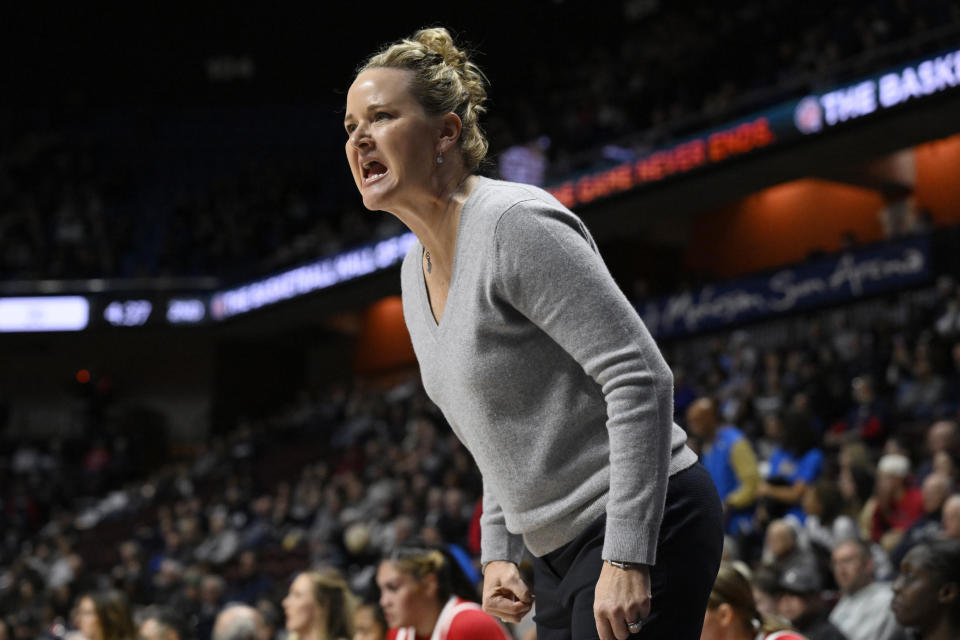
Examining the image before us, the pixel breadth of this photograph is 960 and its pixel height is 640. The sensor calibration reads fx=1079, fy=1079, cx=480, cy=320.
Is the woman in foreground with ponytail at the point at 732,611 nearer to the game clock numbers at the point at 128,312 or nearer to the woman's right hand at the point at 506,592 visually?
the woman's right hand at the point at 506,592

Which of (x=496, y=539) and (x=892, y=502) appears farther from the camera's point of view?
(x=892, y=502)

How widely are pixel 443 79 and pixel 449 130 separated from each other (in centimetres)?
8

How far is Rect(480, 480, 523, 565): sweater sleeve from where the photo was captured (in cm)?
174

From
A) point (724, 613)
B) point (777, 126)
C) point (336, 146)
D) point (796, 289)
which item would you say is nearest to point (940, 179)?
point (777, 126)

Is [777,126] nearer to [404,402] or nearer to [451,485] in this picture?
[451,485]

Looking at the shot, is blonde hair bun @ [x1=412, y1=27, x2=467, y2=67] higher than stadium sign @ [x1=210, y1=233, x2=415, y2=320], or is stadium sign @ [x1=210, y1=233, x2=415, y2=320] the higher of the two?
stadium sign @ [x1=210, y1=233, x2=415, y2=320]

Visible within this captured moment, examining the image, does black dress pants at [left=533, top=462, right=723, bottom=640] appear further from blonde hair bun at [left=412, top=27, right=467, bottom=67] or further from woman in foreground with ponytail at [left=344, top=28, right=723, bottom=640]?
blonde hair bun at [left=412, top=27, right=467, bottom=67]

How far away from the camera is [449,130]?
64.6 inches

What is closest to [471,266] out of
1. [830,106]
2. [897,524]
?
[897,524]

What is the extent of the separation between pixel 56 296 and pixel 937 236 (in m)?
13.1

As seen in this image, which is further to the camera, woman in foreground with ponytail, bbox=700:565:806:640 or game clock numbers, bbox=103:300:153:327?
game clock numbers, bbox=103:300:153:327

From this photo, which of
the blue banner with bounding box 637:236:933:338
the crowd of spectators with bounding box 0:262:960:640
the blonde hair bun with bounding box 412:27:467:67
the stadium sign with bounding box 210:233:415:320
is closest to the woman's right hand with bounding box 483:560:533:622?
the blonde hair bun with bounding box 412:27:467:67

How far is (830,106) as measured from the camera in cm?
1064

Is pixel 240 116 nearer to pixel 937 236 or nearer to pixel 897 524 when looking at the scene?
pixel 937 236
